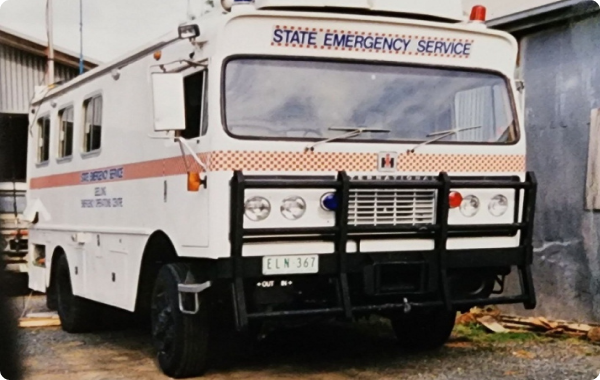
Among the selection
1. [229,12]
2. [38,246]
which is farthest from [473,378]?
[38,246]

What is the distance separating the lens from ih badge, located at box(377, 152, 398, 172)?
574 cm

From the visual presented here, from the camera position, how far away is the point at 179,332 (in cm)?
580

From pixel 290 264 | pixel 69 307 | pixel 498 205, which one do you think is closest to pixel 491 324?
pixel 498 205

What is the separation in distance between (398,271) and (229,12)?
81.1 inches

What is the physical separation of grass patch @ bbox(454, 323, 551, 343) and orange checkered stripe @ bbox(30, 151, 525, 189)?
5.83ft

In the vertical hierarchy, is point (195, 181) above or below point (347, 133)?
below

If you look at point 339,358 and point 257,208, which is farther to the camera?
point 339,358

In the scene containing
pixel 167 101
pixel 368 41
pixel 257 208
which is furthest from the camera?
pixel 368 41

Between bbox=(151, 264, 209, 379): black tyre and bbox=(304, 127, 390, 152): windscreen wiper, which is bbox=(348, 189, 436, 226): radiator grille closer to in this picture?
bbox=(304, 127, 390, 152): windscreen wiper

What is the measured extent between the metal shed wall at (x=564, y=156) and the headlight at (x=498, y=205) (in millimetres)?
1523

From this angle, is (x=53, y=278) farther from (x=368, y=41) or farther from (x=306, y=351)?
(x=368, y=41)

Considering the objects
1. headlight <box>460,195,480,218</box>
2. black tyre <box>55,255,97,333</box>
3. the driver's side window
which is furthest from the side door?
black tyre <box>55,255,97,333</box>

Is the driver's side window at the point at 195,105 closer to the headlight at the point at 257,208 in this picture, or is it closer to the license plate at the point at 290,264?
the headlight at the point at 257,208

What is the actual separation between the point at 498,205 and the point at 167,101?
8.10 ft
